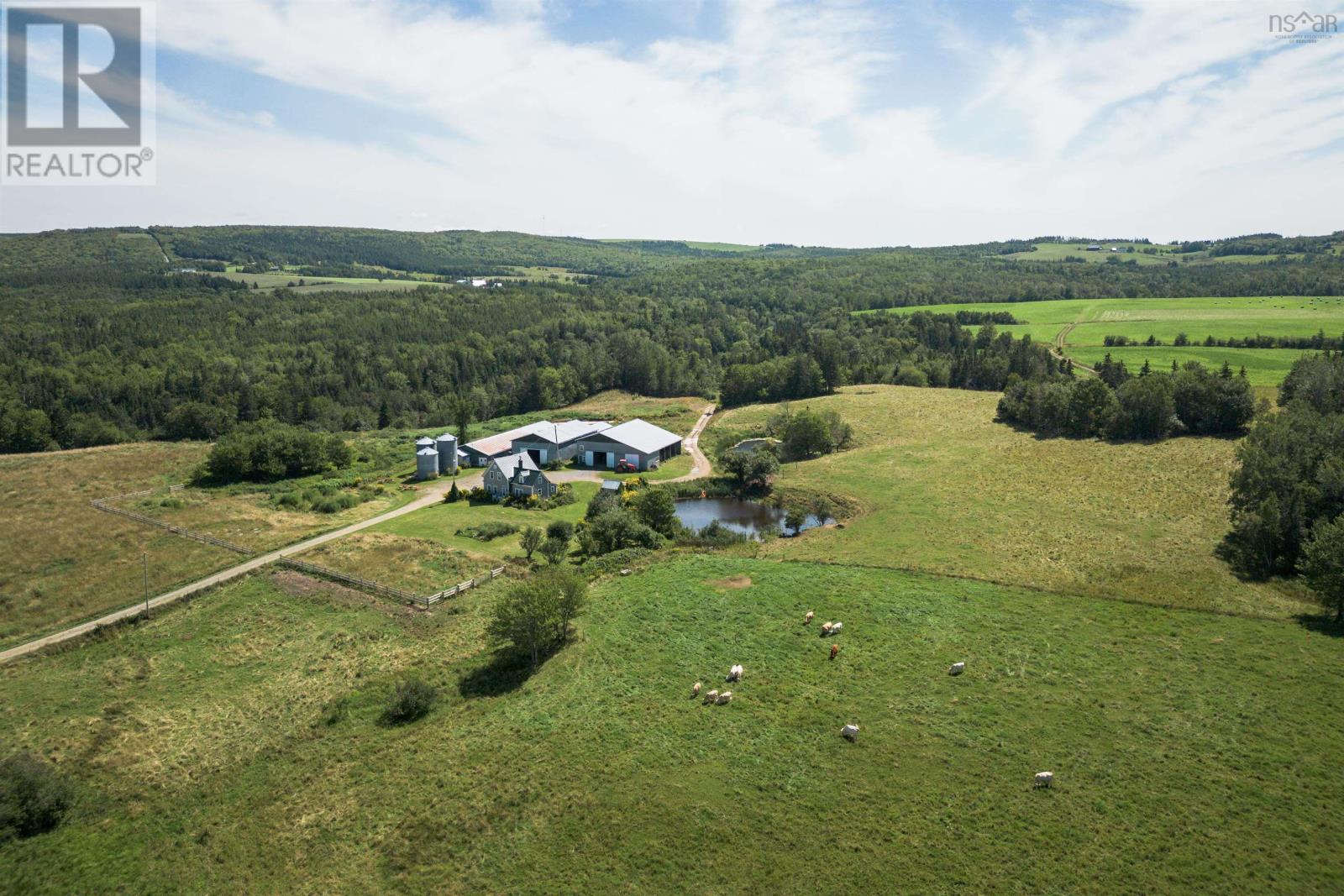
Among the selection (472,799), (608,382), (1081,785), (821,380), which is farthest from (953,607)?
(608,382)

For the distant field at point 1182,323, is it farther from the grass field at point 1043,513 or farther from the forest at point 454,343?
the grass field at point 1043,513

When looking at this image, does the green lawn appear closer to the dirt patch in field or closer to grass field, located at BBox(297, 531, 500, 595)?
grass field, located at BBox(297, 531, 500, 595)

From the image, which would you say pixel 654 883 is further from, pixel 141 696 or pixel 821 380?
pixel 821 380


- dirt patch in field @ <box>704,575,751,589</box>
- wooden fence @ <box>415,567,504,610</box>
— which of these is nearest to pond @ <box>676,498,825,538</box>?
dirt patch in field @ <box>704,575,751,589</box>

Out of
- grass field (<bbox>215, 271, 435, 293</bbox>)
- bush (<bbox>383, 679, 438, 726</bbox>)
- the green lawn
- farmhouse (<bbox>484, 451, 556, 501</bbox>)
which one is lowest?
bush (<bbox>383, 679, 438, 726</bbox>)

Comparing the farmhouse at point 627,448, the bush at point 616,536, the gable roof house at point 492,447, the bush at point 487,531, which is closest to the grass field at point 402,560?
the bush at point 487,531
